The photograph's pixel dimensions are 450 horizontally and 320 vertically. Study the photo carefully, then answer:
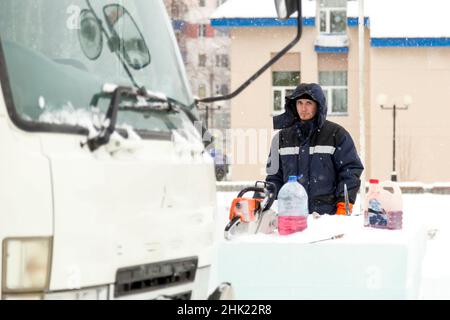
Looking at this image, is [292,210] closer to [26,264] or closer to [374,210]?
[374,210]

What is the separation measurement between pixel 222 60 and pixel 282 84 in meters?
25.9

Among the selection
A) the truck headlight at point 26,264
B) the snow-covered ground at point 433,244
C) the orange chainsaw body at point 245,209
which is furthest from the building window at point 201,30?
the truck headlight at point 26,264

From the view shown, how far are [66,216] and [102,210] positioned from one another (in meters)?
0.13

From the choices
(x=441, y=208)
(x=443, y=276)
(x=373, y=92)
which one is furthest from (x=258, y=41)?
(x=443, y=276)

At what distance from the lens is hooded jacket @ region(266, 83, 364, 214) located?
579cm

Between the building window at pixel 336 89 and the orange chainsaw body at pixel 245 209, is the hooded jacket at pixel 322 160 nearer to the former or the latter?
the orange chainsaw body at pixel 245 209

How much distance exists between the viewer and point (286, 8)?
3092 millimetres

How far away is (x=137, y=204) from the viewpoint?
2.62 metres

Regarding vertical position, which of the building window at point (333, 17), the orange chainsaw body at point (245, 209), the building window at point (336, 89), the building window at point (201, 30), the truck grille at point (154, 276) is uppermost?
the building window at point (201, 30)

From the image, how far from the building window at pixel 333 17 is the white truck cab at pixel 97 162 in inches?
1161

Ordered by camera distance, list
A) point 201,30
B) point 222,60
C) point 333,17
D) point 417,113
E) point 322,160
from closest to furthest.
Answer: point 322,160 → point 417,113 → point 333,17 → point 222,60 → point 201,30

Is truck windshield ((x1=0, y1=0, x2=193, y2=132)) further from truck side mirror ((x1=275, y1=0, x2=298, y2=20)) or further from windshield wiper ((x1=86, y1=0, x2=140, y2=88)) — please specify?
truck side mirror ((x1=275, y1=0, x2=298, y2=20))

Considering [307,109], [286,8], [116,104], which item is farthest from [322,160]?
[116,104]

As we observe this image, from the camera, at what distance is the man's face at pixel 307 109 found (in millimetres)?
5832
